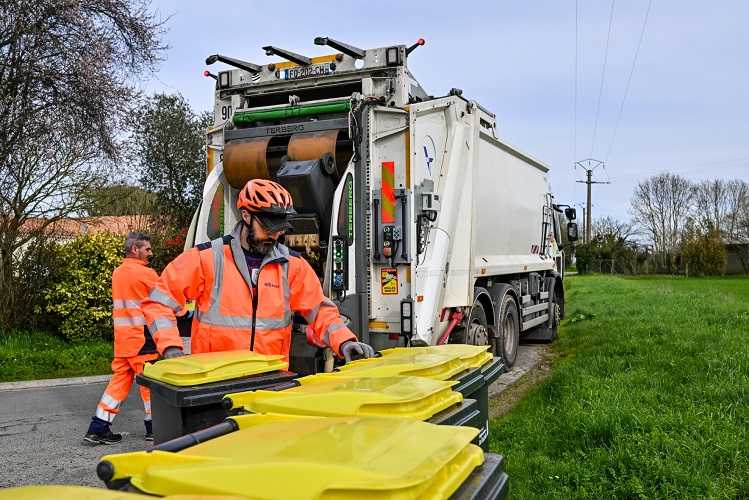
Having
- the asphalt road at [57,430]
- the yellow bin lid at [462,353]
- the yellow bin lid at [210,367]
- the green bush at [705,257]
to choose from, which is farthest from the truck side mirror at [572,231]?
the green bush at [705,257]

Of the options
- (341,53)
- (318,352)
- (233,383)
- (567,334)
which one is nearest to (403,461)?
(233,383)

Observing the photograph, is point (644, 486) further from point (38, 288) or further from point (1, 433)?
point (38, 288)

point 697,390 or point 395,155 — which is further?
point 395,155

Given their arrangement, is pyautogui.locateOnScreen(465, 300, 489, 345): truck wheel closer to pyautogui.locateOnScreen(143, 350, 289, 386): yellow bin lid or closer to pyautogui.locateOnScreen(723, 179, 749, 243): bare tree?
pyautogui.locateOnScreen(143, 350, 289, 386): yellow bin lid

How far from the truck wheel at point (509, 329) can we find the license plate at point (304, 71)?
343 centimetres

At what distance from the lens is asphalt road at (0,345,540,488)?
4.31m

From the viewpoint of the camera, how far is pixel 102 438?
501 centimetres

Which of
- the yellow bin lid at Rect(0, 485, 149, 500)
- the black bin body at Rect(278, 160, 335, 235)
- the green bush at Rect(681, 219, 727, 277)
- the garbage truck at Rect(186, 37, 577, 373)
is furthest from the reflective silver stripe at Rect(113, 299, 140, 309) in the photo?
the green bush at Rect(681, 219, 727, 277)

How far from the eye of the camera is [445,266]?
19.5 ft

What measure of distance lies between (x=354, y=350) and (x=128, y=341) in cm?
262

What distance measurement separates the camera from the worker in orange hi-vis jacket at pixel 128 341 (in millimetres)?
5031

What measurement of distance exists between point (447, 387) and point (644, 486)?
173 centimetres

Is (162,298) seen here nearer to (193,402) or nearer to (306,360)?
(193,402)

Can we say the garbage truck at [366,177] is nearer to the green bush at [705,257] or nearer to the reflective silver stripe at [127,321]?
the reflective silver stripe at [127,321]
